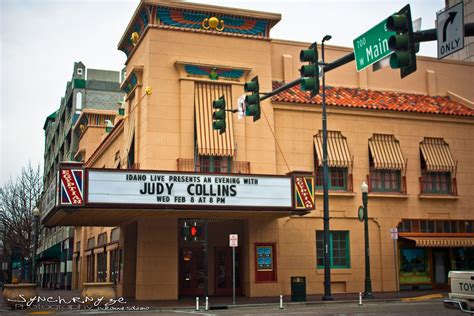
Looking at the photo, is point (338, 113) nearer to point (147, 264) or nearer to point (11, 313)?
point (147, 264)

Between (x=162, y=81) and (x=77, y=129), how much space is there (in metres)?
34.3

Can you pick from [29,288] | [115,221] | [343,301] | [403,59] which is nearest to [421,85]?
[343,301]

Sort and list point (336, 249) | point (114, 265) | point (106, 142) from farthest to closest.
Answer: point (106, 142)
point (114, 265)
point (336, 249)

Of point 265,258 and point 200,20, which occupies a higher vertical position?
point 200,20

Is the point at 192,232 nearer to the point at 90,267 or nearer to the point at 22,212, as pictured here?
the point at 90,267

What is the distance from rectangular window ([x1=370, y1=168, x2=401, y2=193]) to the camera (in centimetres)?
3350

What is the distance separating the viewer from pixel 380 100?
115 ft

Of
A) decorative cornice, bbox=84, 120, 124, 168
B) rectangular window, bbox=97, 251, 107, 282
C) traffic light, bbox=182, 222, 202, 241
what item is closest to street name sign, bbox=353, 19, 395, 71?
traffic light, bbox=182, 222, 202, 241

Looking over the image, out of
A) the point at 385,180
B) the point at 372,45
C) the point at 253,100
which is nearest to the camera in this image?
the point at 372,45

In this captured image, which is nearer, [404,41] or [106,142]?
[404,41]

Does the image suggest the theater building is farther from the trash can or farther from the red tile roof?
the trash can

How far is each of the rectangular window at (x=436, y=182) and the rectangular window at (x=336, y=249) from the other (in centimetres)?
555

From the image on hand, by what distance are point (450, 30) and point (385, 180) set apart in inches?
897

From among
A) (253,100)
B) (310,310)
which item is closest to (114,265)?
(310,310)
